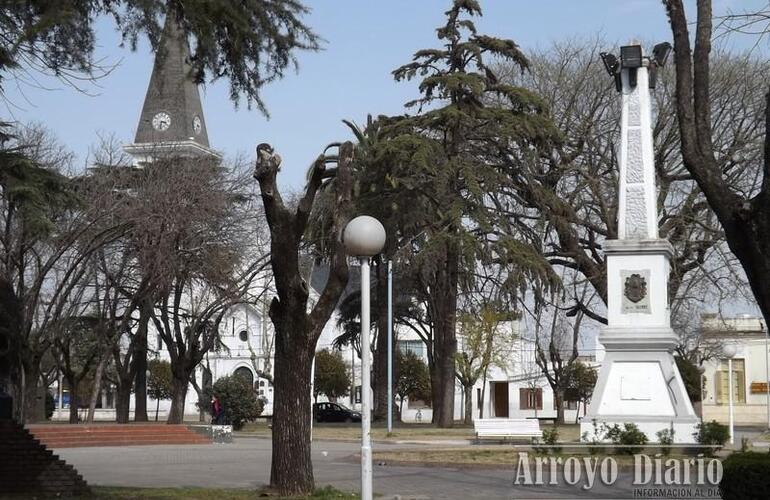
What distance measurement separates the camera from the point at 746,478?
9.83 m

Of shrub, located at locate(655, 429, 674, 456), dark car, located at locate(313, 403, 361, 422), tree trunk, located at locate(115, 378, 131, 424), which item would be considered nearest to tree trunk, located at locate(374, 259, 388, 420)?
tree trunk, located at locate(115, 378, 131, 424)

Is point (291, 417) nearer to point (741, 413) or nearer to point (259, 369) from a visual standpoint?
point (741, 413)

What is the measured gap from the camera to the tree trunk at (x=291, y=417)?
48.2 ft

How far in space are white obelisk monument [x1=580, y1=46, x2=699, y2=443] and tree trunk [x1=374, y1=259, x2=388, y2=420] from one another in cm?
1827

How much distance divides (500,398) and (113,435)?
5777 cm

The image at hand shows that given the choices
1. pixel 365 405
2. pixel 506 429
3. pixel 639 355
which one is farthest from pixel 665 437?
pixel 365 405

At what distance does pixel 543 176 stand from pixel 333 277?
2805 cm

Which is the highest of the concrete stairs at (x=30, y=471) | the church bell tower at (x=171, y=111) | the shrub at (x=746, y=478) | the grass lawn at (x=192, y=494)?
the church bell tower at (x=171, y=111)

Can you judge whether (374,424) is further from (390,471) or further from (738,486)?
(738,486)

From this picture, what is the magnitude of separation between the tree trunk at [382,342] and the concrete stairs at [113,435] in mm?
12237

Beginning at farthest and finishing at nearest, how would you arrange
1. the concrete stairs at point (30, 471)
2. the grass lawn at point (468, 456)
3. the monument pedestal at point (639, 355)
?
the monument pedestal at point (639, 355) < the grass lawn at point (468, 456) < the concrete stairs at point (30, 471)

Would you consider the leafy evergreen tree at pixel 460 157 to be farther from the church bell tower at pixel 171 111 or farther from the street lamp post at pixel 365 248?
the street lamp post at pixel 365 248

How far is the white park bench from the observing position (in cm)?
2967

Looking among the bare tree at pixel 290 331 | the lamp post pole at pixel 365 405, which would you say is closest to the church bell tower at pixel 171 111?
the bare tree at pixel 290 331
